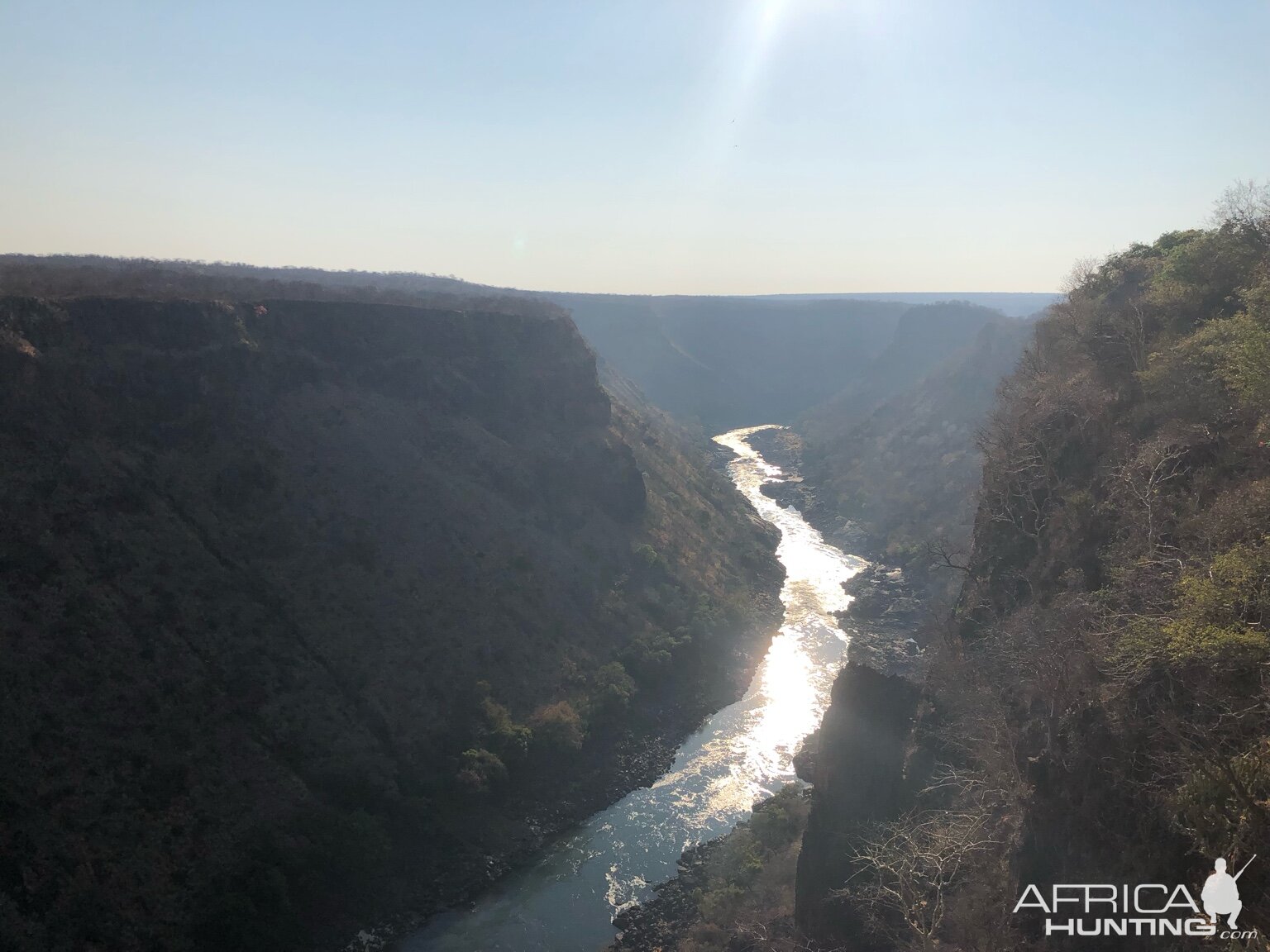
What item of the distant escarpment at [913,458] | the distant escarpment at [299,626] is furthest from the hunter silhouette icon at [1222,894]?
the distant escarpment at [913,458]

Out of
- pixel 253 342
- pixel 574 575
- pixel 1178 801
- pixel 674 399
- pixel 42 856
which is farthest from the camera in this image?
pixel 674 399

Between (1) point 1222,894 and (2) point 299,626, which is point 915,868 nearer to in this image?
(1) point 1222,894

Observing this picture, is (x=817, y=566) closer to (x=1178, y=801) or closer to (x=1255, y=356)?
(x=1255, y=356)

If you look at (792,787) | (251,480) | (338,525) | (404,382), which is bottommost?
(792,787)

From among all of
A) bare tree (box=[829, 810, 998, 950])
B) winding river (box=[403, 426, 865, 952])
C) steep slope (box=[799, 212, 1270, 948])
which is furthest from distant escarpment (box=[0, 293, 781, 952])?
steep slope (box=[799, 212, 1270, 948])

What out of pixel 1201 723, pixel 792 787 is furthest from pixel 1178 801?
pixel 792 787

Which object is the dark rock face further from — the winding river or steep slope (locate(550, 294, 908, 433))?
steep slope (locate(550, 294, 908, 433))

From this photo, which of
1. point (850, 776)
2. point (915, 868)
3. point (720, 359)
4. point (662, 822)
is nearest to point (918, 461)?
point (662, 822)
